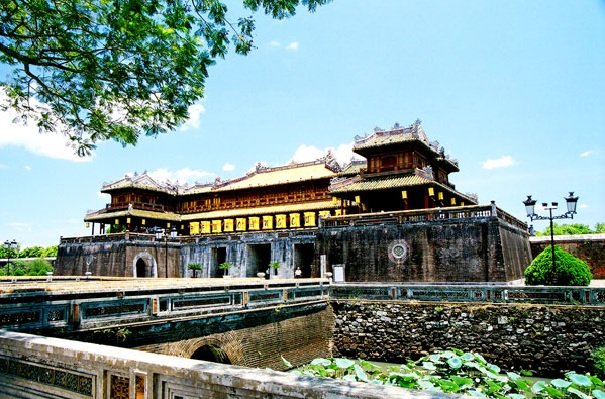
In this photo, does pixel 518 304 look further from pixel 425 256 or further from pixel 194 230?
pixel 194 230

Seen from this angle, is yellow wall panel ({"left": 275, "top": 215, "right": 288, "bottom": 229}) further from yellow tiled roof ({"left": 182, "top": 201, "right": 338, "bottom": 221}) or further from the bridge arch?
the bridge arch

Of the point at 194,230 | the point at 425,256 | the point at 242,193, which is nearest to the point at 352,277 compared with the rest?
the point at 425,256

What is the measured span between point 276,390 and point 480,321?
14798 mm

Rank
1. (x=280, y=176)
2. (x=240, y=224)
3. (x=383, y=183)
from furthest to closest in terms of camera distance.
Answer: (x=280, y=176), (x=240, y=224), (x=383, y=183)

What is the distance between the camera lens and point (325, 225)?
2591 cm

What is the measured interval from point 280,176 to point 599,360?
1127 inches

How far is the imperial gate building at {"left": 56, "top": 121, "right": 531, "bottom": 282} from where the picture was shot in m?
21.8

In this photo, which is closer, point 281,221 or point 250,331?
point 250,331

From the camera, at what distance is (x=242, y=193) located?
1529 inches

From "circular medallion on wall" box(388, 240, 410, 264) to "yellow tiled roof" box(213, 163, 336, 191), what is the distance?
39.6 feet

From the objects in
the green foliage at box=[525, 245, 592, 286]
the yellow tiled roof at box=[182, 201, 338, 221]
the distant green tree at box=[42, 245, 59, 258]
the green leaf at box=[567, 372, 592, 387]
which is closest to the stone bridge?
the green foliage at box=[525, 245, 592, 286]

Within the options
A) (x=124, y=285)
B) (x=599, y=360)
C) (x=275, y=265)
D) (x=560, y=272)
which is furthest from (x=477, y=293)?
(x=275, y=265)

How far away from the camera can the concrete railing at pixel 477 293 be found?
1460cm

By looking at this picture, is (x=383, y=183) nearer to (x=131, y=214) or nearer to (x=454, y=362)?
(x=454, y=362)
